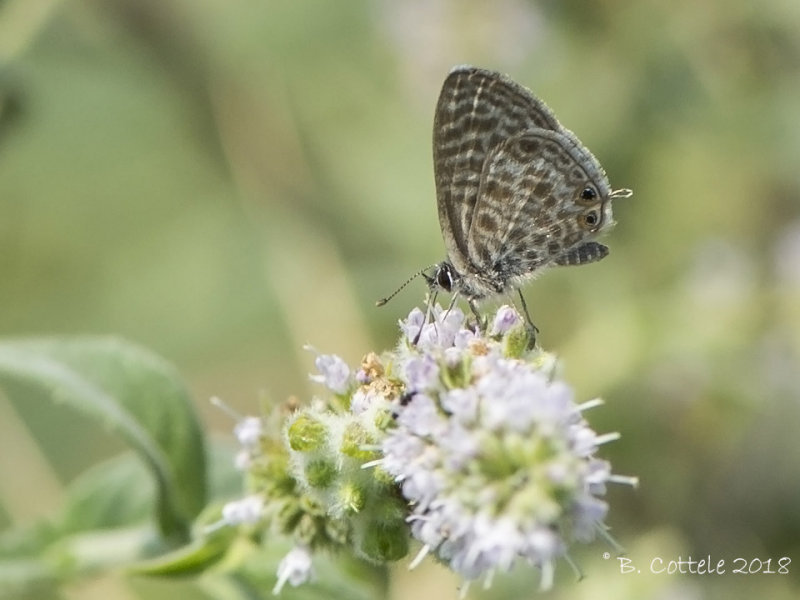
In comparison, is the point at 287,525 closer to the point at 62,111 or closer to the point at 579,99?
the point at 579,99

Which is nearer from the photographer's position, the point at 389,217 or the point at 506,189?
the point at 506,189

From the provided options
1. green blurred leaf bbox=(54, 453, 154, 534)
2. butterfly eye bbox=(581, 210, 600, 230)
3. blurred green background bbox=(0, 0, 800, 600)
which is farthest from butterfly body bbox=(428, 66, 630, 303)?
blurred green background bbox=(0, 0, 800, 600)

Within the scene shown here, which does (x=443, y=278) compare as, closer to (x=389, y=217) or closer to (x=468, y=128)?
(x=468, y=128)

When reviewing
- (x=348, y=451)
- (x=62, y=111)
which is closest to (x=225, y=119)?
(x=62, y=111)

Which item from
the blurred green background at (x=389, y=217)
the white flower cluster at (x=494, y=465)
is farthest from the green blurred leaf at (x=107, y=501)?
the white flower cluster at (x=494, y=465)

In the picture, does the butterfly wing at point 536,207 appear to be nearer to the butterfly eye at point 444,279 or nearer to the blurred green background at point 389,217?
the butterfly eye at point 444,279

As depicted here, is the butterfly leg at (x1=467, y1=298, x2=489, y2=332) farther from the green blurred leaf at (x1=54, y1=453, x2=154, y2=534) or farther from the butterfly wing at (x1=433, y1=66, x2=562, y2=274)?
the green blurred leaf at (x1=54, y1=453, x2=154, y2=534)
